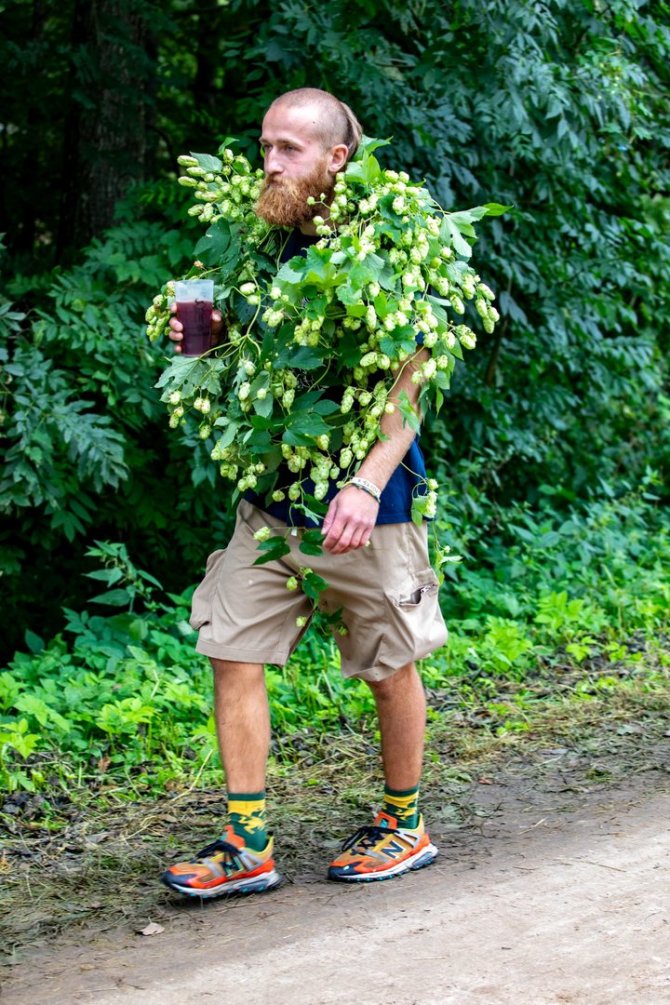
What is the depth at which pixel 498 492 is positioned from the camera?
25.1 feet

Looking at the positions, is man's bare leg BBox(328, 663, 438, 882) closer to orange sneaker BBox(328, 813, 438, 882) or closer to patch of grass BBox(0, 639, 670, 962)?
orange sneaker BBox(328, 813, 438, 882)

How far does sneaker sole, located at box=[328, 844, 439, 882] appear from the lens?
3361mm

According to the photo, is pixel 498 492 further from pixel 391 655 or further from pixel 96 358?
pixel 391 655

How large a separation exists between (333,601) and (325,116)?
4.36 ft

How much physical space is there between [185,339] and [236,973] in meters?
1.65

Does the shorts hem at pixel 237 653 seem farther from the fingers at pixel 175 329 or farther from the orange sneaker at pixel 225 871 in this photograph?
the fingers at pixel 175 329

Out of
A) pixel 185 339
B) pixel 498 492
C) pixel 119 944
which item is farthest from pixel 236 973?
pixel 498 492

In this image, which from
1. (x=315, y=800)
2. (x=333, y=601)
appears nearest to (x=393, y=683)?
(x=333, y=601)

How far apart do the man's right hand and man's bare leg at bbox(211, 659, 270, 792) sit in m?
0.90

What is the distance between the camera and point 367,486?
3.09 m

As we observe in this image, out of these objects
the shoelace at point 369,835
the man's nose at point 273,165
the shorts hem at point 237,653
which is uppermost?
the man's nose at point 273,165

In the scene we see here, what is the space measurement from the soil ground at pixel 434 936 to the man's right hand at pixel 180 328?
1550mm

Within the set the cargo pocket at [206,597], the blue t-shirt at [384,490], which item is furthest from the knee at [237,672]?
the blue t-shirt at [384,490]

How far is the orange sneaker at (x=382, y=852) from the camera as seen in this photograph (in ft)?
11.1
